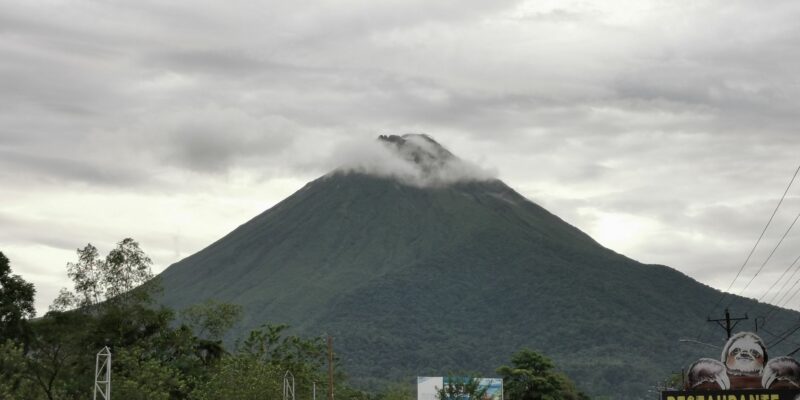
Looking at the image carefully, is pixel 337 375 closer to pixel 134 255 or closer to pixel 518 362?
pixel 518 362

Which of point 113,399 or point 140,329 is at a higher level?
point 140,329

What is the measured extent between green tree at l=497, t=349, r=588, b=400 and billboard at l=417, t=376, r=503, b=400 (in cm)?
368

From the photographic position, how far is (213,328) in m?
102

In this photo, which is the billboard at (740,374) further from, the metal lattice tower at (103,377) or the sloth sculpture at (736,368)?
the metal lattice tower at (103,377)

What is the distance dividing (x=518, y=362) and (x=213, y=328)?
47.3m

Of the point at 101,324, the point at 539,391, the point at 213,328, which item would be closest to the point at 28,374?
the point at 101,324

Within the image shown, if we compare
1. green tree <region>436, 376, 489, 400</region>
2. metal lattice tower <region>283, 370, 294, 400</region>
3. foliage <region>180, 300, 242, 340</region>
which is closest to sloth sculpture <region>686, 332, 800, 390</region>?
metal lattice tower <region>283, 370, 294, 400</region>

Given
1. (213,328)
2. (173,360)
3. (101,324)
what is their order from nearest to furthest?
(101,324) < (173,360) < (213,328)

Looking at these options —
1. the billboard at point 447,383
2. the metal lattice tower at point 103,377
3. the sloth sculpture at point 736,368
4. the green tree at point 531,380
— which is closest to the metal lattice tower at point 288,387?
the metal lattice tower at point 103,377

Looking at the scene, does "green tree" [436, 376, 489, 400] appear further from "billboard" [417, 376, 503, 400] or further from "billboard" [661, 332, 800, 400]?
"billboard" [661, 332, 800, 400]

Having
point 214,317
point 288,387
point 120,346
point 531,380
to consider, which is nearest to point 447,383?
point 531,380

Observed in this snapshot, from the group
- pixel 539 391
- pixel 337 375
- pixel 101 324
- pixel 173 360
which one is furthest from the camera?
pixel 539 391

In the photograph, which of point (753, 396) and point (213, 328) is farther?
point (213, 328)

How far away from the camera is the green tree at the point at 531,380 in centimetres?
13338
